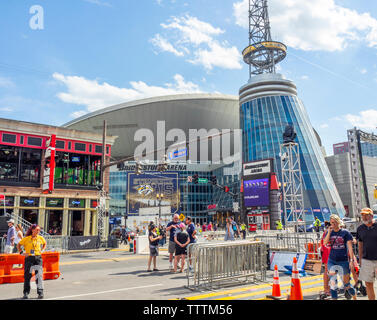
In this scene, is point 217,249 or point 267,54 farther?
point 267,54

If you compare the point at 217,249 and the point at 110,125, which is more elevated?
the point at 110,125

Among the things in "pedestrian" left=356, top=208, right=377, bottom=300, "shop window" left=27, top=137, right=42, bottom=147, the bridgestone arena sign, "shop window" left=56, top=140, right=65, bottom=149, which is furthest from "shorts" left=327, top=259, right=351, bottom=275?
the bridgestone arena sign

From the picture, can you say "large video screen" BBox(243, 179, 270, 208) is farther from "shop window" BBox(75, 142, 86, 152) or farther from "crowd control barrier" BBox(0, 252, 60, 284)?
"crowd control barrier" BBox(0, 252, 60, 284)

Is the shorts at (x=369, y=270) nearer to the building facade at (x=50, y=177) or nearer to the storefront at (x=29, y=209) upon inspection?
the building facade at (x=50, y=177)

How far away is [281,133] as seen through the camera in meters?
64.9

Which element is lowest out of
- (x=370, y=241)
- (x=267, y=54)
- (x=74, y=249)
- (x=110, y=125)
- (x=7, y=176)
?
(x=74, y=249)

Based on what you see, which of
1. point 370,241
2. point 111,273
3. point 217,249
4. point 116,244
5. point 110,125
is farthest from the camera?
point 110,125

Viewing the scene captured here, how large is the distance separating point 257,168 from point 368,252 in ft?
133

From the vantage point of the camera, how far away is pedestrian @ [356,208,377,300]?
6.24 metres

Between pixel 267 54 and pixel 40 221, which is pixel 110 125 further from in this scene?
pixel 40 221

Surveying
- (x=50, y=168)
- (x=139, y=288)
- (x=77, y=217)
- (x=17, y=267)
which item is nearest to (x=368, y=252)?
(x=139, y=288)

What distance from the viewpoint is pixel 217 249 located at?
30.8ft
